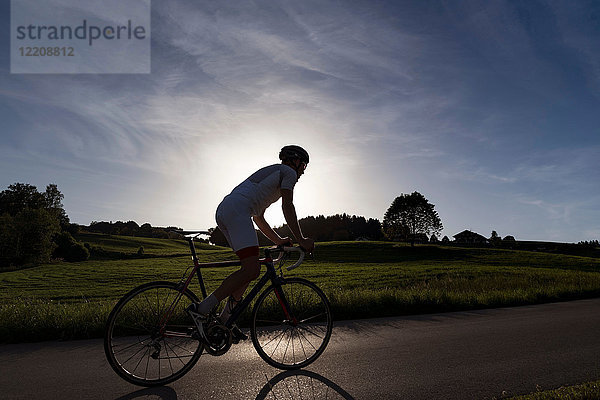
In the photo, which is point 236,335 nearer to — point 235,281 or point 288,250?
A: point 235,281

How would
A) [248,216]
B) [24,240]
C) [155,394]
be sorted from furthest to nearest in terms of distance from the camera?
[24,240]
[248,216]
[155,394]

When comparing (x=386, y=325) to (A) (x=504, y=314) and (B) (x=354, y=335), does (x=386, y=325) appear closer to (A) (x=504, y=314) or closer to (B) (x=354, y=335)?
(B) (x=354, y=335)

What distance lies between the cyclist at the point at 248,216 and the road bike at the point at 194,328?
14cm

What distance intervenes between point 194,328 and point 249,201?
150 centimetres

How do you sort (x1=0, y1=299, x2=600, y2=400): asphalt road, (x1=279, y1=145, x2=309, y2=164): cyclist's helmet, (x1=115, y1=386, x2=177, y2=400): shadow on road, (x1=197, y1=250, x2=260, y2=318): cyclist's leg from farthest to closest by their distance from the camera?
(x1=279, y1=145, x2=309, y2=164): cyclist's helmet < (x1=197, y1=250, x2=260, y2=318): cyclist's leg < (x1=0, y1=299, x2=600, y2=400): asphalt road < (x1=115, y1=386, x2=177, y2=400): shadow on road

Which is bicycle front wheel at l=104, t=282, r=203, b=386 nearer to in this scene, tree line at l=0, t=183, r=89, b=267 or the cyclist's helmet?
the cyclist's helmet

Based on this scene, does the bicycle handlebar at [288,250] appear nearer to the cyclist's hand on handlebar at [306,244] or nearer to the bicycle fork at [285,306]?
the cyclist's hand on handlebar at [306,244]

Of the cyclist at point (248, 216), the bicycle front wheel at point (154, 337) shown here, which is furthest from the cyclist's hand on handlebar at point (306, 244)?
the bicycle front wheel at point (154, 337)

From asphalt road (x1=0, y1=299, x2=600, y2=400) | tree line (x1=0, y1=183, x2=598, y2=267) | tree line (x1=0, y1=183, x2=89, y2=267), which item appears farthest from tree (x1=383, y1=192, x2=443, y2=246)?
asphalt road (x1=0, y1=299, x2=600, y2=400)

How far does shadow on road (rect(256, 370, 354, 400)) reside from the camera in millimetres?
3826

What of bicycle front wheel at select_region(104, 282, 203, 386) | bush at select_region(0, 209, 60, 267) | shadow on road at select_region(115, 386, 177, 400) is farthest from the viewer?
bush at select_region(0, 209, 60, 267)

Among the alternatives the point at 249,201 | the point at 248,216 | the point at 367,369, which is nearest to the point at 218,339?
the point at 248,216

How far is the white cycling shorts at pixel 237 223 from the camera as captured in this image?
4.33 meters

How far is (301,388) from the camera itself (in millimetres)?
4039
